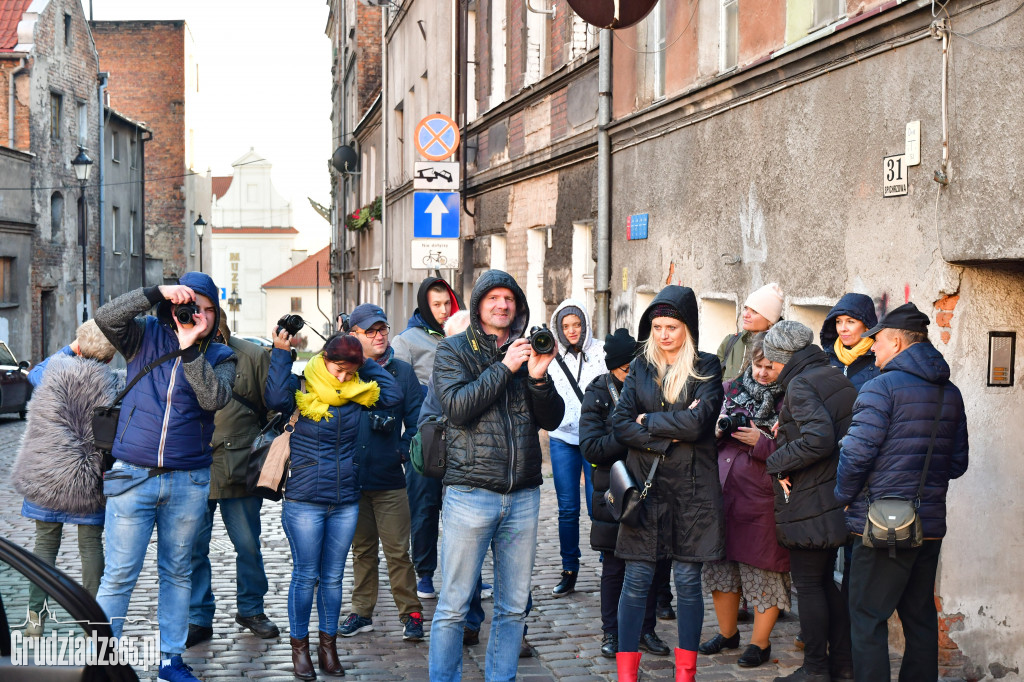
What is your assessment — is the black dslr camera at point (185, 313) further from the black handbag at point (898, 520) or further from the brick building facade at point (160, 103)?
the brick building facade at point (160, 103)

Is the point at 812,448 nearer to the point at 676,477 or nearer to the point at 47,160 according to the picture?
the point at 676,477

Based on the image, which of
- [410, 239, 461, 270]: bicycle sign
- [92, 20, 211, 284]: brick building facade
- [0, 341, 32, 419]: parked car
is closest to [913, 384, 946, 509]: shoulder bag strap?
[410, 239, 461, 270]: bicycle sign

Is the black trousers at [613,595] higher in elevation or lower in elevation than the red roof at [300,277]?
lower

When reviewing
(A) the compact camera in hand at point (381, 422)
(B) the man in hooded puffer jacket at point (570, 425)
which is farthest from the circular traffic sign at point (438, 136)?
(A) the compact camera in hand at point (381, 422)

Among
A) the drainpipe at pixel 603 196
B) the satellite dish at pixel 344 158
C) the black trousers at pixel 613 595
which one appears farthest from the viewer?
the satellite dish at pixel 344 158

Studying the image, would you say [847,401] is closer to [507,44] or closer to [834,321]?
[834,321]

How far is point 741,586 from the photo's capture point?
645cm

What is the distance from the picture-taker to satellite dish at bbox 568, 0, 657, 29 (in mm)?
8625

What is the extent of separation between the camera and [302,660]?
233 inches

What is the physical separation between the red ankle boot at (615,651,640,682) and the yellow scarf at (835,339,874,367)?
203 centimetres

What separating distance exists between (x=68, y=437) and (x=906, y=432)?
4.02 metres

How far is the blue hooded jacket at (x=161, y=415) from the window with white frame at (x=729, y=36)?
5473 mm

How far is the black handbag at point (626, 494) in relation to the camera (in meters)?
5.46

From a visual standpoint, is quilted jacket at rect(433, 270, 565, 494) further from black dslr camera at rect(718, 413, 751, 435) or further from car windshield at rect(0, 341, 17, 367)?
car windshield at rect(0, 341, 17, 367)
